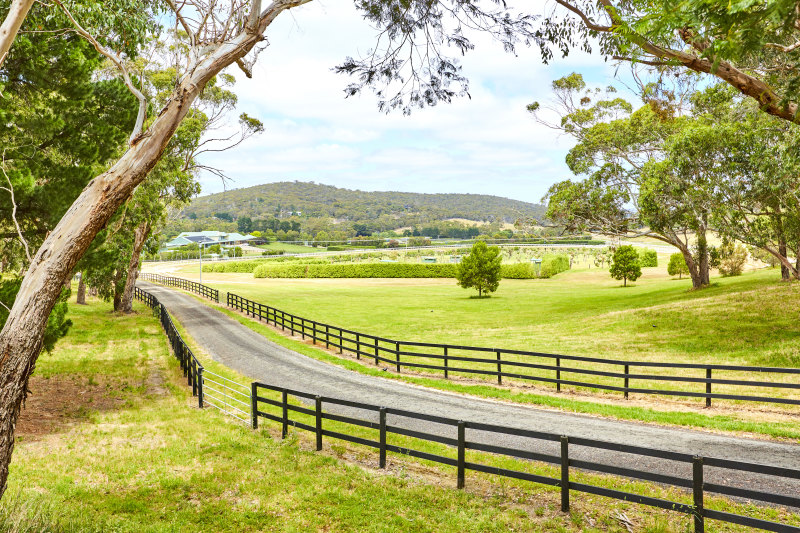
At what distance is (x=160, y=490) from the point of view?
26.1 ft

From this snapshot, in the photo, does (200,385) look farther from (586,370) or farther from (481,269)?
(481,269)

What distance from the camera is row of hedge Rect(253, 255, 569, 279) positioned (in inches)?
2859

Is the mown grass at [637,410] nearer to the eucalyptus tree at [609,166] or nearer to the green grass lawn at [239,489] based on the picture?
the green grass lawn at [239,489]

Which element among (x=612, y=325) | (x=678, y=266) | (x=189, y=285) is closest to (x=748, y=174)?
(x=612, y=325)

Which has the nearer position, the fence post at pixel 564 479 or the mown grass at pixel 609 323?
the fence post at pixel 564 479

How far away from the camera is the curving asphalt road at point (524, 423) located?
8617 millimetres

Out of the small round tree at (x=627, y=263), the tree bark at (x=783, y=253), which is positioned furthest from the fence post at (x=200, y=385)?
the small round tree at (x=627, y=263)

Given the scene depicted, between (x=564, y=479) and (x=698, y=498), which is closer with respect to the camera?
(x=698, y=498)

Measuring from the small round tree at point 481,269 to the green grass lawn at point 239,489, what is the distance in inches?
1502

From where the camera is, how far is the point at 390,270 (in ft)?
254

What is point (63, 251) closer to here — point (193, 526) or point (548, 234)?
point (193, 526)

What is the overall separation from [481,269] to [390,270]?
30016 mm

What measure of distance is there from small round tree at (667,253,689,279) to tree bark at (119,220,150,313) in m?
54.8

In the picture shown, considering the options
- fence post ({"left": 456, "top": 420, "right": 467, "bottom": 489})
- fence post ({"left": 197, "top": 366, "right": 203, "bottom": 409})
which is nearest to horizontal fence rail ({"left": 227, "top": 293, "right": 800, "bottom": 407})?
fence post ({"left": 456, "top": 420, "right": 467, "bottom": 489})
